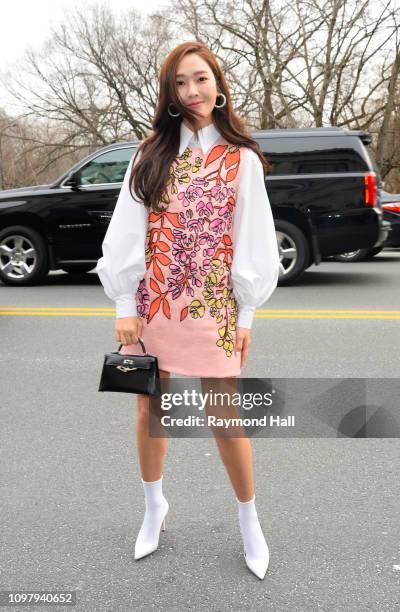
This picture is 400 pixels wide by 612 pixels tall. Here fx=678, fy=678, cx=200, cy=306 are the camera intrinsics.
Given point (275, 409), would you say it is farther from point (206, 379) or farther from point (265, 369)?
point (206, 379)

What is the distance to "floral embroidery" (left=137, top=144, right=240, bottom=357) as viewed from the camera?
2.15 m

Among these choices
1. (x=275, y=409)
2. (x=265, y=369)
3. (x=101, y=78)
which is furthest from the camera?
(x=101, y=78)

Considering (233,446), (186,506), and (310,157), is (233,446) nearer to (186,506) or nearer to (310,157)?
(186,506)

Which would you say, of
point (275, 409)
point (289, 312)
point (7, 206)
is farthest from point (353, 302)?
point (7, 206)

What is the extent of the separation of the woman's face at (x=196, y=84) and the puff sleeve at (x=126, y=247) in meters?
0.30

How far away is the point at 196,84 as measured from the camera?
216 centimetres

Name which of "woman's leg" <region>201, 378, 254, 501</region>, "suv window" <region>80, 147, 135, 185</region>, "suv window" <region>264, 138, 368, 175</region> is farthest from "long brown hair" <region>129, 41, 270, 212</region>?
"suv window" <region>80, 147, 135, 185</region>

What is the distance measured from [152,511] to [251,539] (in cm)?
38

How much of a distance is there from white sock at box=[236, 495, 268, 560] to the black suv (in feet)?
21.7

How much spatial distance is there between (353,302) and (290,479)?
4.84 metres

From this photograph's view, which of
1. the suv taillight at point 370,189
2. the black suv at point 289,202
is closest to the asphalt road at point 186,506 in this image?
the black suv at point 289,202

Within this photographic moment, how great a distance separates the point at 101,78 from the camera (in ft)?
99.1

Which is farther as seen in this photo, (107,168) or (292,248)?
(107,168)

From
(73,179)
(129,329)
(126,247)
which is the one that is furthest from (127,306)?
(73,179)
